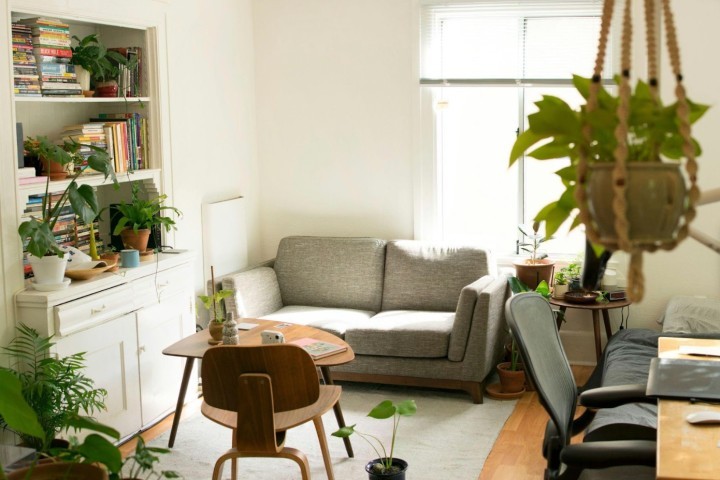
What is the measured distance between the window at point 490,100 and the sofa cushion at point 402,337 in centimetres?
101

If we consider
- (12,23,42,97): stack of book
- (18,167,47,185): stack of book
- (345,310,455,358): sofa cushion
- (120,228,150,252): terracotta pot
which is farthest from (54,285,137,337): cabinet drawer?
(345,310,455,358): sofa cushion

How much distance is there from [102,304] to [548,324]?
7.35 feet

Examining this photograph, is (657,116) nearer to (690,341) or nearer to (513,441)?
(690,341)

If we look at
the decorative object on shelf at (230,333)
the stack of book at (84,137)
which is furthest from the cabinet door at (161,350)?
the stack of book at (84,137)

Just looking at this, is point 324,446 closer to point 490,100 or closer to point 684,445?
point 684,445

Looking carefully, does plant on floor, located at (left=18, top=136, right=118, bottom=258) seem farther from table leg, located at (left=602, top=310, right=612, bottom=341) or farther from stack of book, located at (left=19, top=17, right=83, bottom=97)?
table leg, located at (left=602, top=310, right=612, bottom=341)

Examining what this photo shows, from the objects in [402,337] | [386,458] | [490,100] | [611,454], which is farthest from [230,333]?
[490,100]

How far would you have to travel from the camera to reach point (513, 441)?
185 inches

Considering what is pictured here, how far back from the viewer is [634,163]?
3.52 feet

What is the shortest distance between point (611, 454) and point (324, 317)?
3170 millimetres

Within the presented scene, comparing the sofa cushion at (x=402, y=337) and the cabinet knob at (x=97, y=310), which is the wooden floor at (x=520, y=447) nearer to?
the sofa cushion at (x=402, y=337)

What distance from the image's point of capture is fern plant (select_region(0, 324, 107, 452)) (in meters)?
3.89

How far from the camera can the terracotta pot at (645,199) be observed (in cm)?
106

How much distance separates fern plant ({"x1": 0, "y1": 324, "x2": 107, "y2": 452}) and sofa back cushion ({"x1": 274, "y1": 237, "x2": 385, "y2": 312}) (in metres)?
2.13
